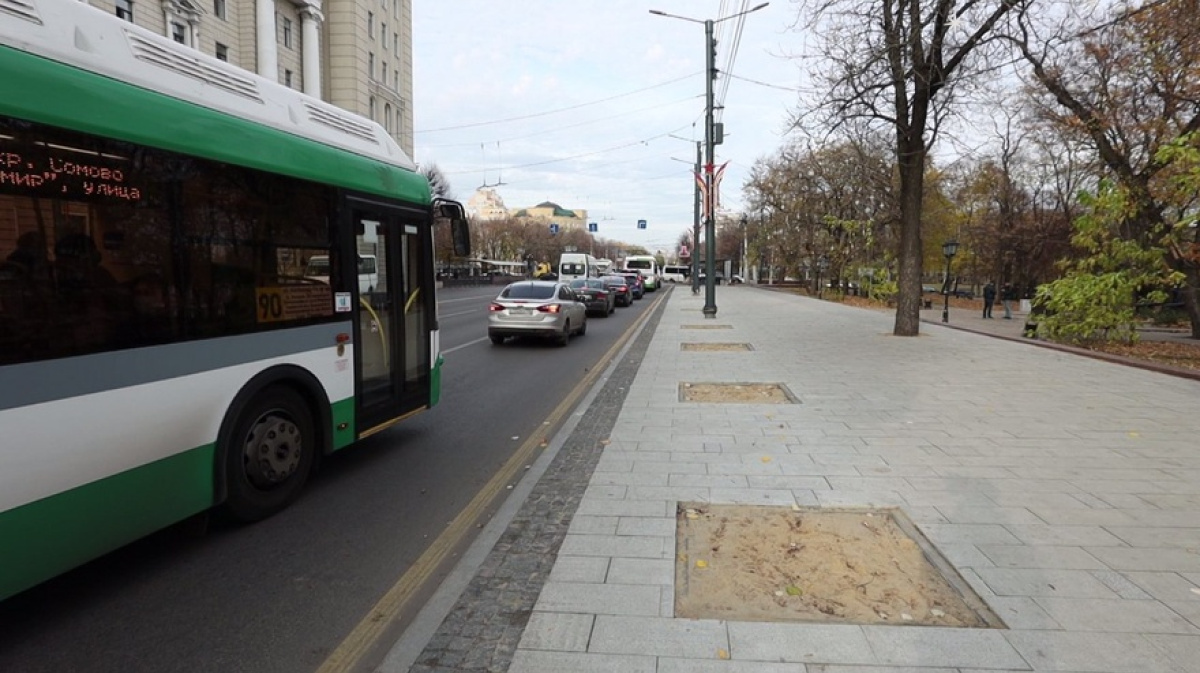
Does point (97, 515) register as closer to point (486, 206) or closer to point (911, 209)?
point (911, 209)

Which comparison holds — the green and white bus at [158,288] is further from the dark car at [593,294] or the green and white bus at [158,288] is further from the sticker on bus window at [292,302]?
the dark car at [593,294]

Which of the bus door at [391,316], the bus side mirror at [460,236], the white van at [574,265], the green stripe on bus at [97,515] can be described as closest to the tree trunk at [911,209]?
the bus side mirror at [460,236]

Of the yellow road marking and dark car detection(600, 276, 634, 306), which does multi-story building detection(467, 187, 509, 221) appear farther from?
the yellow road marking

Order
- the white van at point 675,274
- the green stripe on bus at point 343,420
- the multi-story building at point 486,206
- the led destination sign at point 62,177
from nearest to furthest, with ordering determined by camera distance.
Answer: the led destination sign at point 62,177 → the green stripe on bus at point 343,420 → the white van at point 675,274 → the multi-story building at point 486,206

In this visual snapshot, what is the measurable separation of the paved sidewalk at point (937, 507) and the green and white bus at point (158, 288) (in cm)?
230

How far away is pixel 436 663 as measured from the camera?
2893 millimetres

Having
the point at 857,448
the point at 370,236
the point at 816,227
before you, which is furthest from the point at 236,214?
the point at 816,227

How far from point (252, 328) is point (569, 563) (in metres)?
2.67

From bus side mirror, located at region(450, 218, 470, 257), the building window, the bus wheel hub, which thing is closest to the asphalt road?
the bus wheel hub

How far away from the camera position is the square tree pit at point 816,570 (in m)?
3.25

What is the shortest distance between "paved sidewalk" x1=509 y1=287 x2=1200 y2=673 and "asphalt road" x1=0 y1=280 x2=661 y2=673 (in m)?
1.07

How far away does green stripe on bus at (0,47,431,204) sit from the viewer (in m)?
3.07

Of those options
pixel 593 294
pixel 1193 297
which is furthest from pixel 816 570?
pixel 593 294

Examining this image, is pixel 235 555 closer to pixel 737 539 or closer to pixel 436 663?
pixel 436 663
